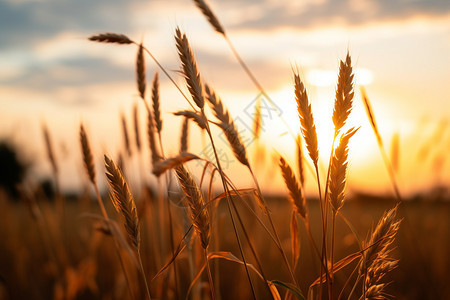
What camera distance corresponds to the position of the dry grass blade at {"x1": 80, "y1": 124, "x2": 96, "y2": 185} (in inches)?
58.3

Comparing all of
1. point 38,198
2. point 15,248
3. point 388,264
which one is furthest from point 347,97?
point 15,248

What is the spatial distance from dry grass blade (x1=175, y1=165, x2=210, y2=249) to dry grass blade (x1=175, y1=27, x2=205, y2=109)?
181 millimetres

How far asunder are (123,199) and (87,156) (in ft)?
1.89

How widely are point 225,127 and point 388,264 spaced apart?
569mm

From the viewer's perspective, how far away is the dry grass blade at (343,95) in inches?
37.8

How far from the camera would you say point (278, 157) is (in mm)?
1113

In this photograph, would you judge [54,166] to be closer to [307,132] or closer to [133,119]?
[133,119]

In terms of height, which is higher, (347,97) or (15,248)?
(347,97)

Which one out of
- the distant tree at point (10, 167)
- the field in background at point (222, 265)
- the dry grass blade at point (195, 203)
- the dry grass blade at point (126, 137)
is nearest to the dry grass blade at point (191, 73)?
the dry grass blade at point (195, 203)

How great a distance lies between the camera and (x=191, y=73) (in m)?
1.02

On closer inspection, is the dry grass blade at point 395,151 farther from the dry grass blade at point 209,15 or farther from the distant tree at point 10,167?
the distant tree at point 10,167

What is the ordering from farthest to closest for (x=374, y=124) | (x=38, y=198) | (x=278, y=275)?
(x=38, y=198) < (x=278, y=275) < (x=374, y=124)

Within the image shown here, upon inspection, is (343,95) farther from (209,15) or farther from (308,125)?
(209,15)

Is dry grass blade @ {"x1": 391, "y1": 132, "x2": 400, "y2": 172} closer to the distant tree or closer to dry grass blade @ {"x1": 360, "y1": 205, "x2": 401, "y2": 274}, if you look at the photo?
dry grass blade @ {"x1": 360, "y1": 205, "x2": 401, "y2": 274}
